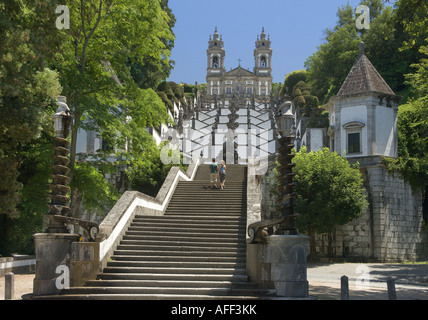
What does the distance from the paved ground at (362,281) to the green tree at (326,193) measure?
2.06 meters

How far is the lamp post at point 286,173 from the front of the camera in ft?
35.7

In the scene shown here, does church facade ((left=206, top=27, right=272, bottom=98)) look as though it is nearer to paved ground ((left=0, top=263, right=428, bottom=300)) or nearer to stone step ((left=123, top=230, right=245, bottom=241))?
paved ground ((left=0, top=263, right=428, bottom=300))

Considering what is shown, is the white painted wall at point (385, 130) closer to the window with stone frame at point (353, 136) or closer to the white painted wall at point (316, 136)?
the window with stone frame at point (353, 136)

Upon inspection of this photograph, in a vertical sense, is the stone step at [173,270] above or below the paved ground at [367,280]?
above

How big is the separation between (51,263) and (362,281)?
10098mm

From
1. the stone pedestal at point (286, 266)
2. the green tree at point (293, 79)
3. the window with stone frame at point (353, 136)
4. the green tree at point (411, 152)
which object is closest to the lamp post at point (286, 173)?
the stone pedestal at point (286, 266)

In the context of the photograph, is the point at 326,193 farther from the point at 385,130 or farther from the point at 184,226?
the point at 184,226

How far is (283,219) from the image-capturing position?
10836mm

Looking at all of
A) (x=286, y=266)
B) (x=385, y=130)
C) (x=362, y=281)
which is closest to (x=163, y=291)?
(x=286, y=266)

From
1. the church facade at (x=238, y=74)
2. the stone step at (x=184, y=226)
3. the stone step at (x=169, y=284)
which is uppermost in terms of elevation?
the church facade at (x=238, y=74)

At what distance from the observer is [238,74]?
117 metres

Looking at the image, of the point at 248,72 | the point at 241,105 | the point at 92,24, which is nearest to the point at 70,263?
the point at 92,24

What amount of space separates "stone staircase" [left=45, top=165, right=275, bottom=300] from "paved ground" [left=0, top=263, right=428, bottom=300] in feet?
6.67
